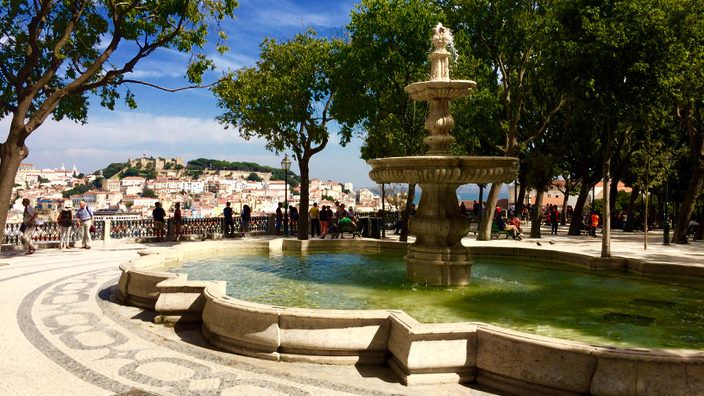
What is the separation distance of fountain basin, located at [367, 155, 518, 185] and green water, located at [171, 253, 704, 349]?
5.92 feet

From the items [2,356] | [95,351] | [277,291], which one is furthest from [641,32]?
[2,356]

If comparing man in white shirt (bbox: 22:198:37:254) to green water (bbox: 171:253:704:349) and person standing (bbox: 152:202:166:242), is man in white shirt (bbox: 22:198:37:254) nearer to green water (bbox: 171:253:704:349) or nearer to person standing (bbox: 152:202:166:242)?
person standing (bbox: 152:202:166:242)

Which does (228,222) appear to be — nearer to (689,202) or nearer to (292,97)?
(292,97)

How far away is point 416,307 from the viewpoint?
22.4 ft

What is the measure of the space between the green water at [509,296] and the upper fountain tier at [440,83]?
338 cm

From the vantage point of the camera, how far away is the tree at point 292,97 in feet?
71.9

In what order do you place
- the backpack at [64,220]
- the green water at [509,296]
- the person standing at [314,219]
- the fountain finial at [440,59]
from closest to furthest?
1. the green water at [509,296]
2. the fountain finial at [440,59]
3. the backpack at [64,220]
4. the person standing at [314,219]

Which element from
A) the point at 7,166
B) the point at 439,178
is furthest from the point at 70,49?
the point at 439,178

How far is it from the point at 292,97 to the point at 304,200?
14.9 feet

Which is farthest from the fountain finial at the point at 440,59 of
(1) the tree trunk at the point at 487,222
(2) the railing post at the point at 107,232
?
(2) the railing post at the point at 107,232

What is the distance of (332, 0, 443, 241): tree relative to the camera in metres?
18.5

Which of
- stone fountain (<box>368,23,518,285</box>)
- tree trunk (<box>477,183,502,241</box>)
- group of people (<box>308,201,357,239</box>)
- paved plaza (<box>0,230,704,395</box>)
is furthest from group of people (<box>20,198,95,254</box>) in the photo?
tree trunk (<box>477,183,502,241</box>)

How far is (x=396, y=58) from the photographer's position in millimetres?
18578

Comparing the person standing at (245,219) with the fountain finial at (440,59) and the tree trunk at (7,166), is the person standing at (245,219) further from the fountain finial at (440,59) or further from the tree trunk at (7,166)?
the fountain finial at (440,59)
